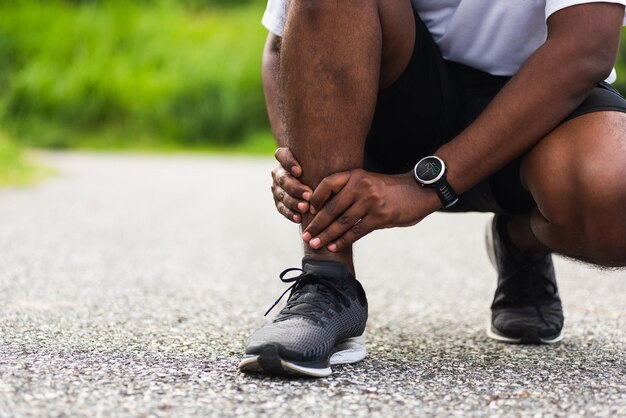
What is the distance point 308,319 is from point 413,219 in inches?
9.5

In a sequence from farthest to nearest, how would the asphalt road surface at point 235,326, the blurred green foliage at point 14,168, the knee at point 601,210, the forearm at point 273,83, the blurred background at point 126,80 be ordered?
the blurred background at point 126,80 < the blurred green foliage at point 14,168 < the forearm at point 273,83 < the knee at point 601,210 < the asphalt road surface at point 235,326

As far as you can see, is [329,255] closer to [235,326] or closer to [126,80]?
[235,326]

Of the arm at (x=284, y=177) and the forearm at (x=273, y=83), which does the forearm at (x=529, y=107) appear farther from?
the forearm at (x=273, y=83)

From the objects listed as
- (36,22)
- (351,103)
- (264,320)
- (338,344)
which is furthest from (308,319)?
(36,22)

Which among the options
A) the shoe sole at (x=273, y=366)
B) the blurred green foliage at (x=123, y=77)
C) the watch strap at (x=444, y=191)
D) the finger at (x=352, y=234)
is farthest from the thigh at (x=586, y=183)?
the blurred green foliage at (x=123, y=77)

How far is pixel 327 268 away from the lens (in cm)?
151

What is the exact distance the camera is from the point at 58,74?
468 inches

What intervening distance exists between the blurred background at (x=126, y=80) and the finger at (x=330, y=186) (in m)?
9.31

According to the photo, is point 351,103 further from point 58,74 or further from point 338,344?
point 58,74

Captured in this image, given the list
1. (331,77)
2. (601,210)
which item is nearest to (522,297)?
(601,210)

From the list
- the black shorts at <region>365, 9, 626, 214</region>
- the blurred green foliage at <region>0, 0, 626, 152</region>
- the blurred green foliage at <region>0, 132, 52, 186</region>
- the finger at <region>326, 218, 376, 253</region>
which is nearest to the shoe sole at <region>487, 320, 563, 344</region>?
the black shorts at <region>365, 9, 626, 214</region>

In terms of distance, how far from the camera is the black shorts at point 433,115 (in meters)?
1.62

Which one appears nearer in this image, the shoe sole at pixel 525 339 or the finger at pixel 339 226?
the finger at pixel 339 226

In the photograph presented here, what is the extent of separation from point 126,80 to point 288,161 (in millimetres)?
10949
